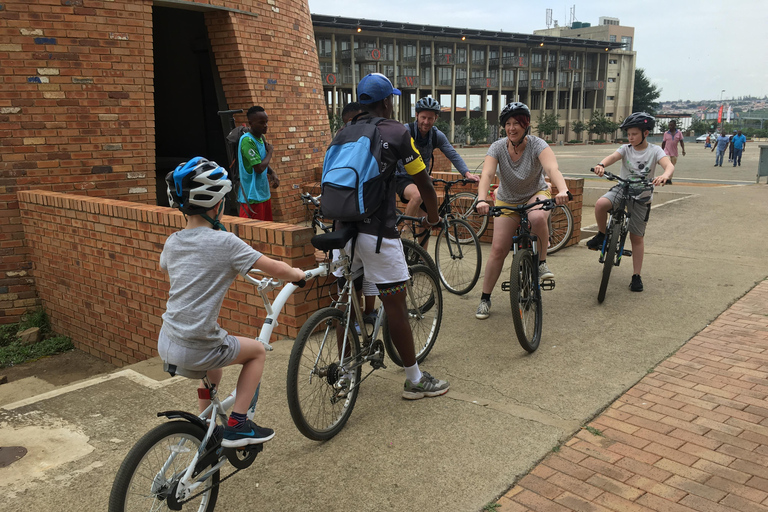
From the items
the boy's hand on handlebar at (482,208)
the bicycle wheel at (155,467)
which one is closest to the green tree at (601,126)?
the boy's hand on handlebar at (482,208)

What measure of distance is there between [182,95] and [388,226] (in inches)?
454

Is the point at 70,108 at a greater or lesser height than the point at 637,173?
greater

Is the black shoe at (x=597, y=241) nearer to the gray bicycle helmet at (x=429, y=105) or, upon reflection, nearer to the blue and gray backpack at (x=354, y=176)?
the gray bicycle helmet at (x=429, y=105)

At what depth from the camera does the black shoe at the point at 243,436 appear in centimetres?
272

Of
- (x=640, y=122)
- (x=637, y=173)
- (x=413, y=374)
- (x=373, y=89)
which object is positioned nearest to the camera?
(x=373, y=89)

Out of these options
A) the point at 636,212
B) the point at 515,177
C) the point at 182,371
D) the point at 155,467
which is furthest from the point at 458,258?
the point at 155,467

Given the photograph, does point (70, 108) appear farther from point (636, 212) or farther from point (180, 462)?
point (636, 212)

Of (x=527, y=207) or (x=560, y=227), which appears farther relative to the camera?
(x=560, y=227)

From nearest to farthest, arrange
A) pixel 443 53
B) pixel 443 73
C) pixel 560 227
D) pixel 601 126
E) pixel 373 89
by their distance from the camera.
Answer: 1. pixel 373 89
2. pixel 560 227
3. pixel 443 53
4. pixel 601 126
5. pixel 443 73

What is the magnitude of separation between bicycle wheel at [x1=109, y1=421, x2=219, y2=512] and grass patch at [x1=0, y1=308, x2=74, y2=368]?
5.29 metres

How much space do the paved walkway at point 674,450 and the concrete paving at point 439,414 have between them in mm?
124

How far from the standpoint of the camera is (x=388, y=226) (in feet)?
11.5

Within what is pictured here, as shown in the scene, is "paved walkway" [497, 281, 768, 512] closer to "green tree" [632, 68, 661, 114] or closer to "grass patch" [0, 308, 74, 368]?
"grass patch" [0, 308, 74, 368]

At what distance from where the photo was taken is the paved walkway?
2.81 metres
